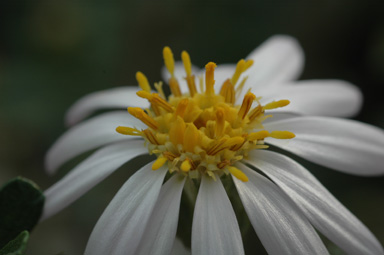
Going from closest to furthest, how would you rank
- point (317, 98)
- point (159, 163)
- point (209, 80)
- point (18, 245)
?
point (18, 245) < point (159, 163) < point (209, 80) < point (317, 98)

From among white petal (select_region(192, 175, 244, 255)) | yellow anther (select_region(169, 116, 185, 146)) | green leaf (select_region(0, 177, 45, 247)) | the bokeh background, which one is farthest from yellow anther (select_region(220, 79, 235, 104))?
the bokeh background

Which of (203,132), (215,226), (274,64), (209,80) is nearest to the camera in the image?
(215,226)

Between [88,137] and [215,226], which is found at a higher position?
[88,137]

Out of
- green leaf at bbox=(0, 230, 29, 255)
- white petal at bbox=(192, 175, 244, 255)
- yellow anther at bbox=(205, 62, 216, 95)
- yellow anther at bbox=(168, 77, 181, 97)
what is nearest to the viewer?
green leaf at bbox=(0, 230, 29, 255)

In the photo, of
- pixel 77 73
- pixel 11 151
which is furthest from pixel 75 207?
pixel 77 73

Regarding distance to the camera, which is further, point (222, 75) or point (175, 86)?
point (222, 75)

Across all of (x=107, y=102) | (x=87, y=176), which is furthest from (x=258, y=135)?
(x=107, y=102)

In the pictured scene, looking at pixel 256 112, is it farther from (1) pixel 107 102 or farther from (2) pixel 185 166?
(1) pixel 107 102

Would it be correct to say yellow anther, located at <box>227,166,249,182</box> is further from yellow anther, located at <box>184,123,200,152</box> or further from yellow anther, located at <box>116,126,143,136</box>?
yellow anther, located at <box>116,126,143,136</box>
